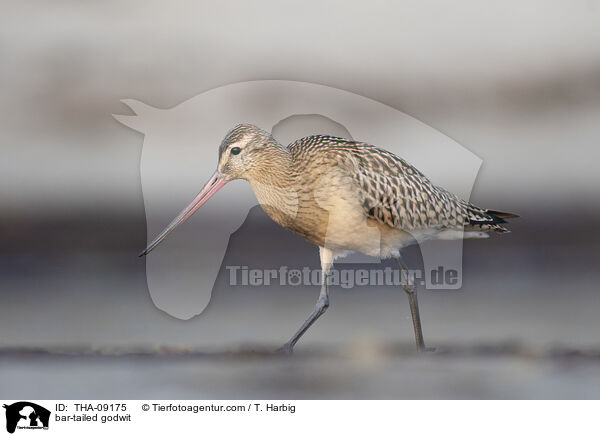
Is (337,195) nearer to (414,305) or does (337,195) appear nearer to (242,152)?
(242,152)

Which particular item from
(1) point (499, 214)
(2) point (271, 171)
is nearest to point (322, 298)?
(2) point (271, 171)

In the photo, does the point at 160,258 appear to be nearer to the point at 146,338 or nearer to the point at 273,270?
the point at 146,338

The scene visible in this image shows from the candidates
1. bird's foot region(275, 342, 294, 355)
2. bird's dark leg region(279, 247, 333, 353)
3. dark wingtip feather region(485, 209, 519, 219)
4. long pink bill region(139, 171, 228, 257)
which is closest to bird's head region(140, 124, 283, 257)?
long pink bill region(139, 171, 228, 257)

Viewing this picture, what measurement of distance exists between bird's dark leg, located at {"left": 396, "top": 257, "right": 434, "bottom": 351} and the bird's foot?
0.75m

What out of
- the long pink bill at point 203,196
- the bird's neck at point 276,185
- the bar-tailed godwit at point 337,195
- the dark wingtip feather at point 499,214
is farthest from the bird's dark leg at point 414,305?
the long pink bill at point 203,196

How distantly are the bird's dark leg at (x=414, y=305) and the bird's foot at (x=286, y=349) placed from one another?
746 mm

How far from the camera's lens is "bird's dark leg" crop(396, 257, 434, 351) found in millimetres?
4309

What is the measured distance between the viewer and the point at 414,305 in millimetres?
4488

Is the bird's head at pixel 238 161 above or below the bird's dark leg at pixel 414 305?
above

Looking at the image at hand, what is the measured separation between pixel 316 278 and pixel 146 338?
118cm

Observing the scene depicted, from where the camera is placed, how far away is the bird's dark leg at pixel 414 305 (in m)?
4.31

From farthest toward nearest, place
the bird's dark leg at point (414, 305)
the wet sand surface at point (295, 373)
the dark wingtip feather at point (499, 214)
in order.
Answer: the dark wingtip feather at point (499, 214) → the bird's dark leg at point (414, 305) → the wet sand surface at point (295, 373)

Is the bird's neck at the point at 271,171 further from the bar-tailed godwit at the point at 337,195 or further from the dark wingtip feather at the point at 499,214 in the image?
the dark wingtip feather at the point at 499,214
